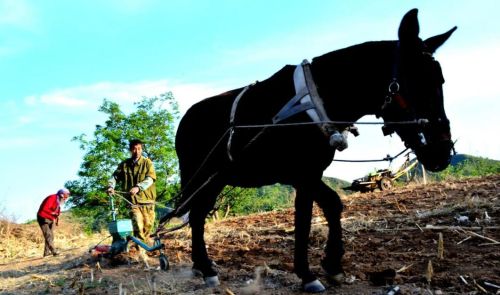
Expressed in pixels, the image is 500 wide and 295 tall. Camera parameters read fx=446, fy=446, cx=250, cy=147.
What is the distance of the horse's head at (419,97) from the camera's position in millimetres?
3525

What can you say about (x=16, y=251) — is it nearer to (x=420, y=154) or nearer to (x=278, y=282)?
(x=278, y=282)

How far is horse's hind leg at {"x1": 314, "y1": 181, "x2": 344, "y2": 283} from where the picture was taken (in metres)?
4.15

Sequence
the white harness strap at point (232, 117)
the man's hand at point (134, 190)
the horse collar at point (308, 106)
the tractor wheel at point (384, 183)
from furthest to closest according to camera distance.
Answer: the tractor wheel at point (384, 183)
the man's hand at point (134, 190)
the white harness strap at point (232, 117)
the horse collar at point (308, 106)

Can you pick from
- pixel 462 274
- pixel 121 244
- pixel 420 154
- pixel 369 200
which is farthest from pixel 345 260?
pixel 369 200

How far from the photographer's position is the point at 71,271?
7000 millimetres

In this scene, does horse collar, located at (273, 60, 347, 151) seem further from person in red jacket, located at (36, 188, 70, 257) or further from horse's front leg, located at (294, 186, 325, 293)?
person in red jacket, located at (36, 188, 70, 257)

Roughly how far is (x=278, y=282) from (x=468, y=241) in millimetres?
2289

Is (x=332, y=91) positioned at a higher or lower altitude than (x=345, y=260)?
higher

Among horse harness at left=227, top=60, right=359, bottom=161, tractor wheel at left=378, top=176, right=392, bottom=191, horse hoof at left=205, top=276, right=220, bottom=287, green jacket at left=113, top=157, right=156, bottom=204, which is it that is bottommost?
horse hoof at left=205, top=276, right=220, bottom=287

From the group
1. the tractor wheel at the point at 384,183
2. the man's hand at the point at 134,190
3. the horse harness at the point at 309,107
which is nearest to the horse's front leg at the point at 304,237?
the horse harness at the point at 309,107

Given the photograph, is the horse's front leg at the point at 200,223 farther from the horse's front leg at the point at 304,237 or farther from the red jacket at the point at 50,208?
the red jacket at the point at 50,208

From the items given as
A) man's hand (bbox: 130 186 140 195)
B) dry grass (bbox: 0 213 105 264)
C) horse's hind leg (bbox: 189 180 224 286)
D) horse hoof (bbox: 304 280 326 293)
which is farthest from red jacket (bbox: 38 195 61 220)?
horse hoof (bbox: 304 280 326 293)

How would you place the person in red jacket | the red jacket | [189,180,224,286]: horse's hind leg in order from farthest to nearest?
the red jacket → the person in red jacket → [189,180,224,286]: horse's hind leg

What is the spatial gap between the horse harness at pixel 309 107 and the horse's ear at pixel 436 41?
3.19 feet
